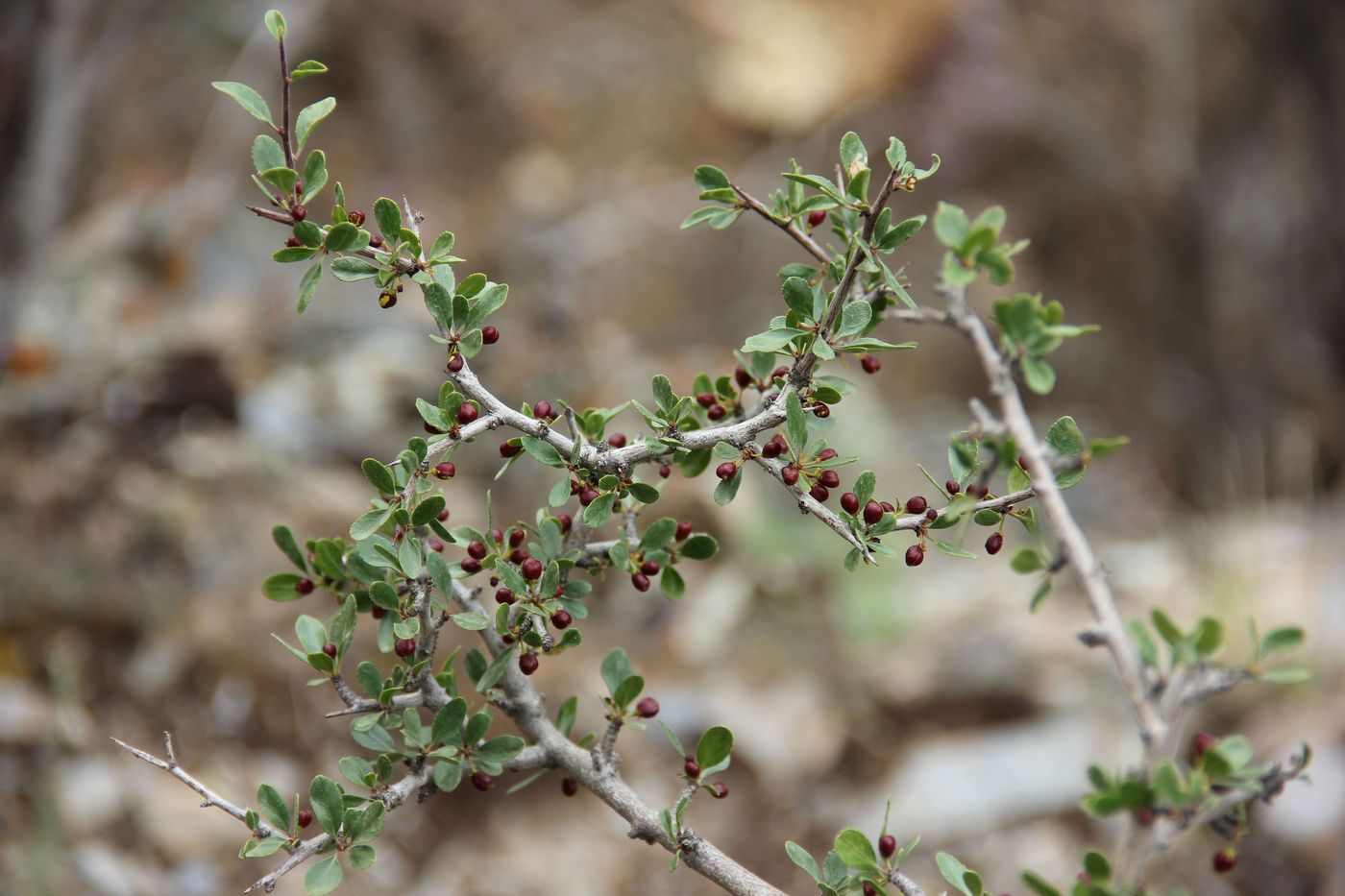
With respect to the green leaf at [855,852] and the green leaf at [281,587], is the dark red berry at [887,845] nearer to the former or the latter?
the green leaf at [855,852]

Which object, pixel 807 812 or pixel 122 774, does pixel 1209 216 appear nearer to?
pixel 807 812

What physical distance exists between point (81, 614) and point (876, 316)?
208 centimetres

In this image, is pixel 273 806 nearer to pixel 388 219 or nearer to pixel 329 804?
pixel 329 804

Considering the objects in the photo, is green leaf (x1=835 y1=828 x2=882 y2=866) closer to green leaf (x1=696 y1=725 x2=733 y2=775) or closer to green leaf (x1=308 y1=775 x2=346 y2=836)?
green leaf (x1=696 y1=725 x2=733 y2=775)

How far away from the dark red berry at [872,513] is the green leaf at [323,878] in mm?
490

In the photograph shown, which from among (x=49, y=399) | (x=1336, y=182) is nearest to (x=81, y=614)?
(x=49, y=399)

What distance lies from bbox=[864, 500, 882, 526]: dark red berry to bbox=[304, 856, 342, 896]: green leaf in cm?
49

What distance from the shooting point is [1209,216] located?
4.68 metres

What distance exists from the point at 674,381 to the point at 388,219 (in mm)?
2376

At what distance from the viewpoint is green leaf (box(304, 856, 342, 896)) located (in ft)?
2.50

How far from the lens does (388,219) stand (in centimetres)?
81

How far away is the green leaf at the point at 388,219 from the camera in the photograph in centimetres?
80

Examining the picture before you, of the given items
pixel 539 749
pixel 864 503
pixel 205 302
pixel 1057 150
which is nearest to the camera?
pixel 864 503

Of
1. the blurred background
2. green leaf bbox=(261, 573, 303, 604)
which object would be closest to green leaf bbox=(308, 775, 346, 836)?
green leaf bbox=(261, 573, 303, 604)
